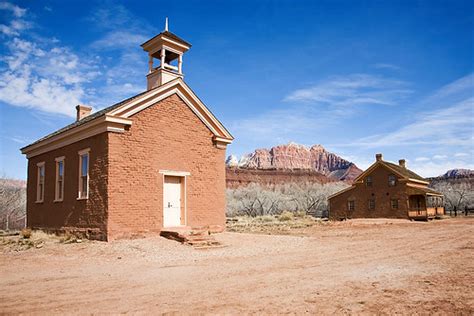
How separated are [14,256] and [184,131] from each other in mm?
8582

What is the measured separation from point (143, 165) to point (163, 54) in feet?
18.8

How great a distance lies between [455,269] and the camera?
32.6ft

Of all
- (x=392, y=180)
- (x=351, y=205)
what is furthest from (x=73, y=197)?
(x=351, y=205)

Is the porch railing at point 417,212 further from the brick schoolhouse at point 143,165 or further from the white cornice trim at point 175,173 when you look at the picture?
the white cornice trim at point 175,173

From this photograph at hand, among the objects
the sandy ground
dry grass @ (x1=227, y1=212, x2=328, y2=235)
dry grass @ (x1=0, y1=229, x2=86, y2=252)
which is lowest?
dry grass @ (x1=227, y1=212, x2=328, y2=235)

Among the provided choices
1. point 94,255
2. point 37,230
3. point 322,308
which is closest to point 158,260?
point 94,255

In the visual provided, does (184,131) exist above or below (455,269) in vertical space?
above

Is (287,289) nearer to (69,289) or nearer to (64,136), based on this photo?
(69,289)

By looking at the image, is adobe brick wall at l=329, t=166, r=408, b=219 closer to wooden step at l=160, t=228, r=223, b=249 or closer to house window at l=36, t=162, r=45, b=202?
wooden step at l=160, t=228, r=223, b=249

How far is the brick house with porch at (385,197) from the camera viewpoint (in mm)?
42125

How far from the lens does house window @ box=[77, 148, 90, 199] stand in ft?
56.4

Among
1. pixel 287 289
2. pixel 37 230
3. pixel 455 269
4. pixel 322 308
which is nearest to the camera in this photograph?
pixel 322 308

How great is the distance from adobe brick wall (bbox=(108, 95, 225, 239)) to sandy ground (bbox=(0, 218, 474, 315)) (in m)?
1.74

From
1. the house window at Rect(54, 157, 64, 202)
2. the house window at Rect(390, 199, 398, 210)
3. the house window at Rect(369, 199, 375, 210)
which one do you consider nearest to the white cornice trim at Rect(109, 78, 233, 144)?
the house window at Rect(54, 157, 64, 202)
